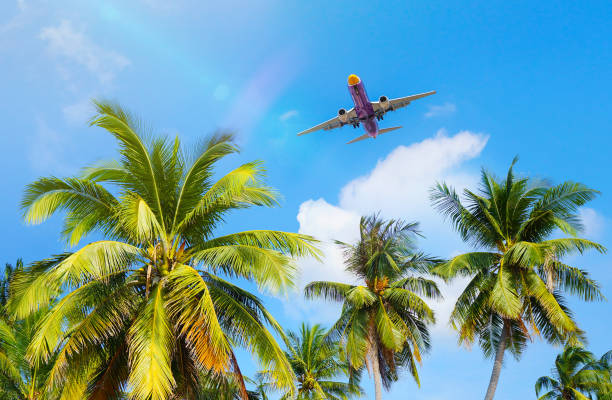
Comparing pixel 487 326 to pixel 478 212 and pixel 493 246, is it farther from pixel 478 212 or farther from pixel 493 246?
pixel 478 212

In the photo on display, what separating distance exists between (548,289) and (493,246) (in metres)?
3.20

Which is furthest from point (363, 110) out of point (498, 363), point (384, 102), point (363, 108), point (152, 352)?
point (152, 352)

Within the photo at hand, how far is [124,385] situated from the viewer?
39.7 feet

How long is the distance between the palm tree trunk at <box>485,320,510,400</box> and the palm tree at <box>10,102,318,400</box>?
12.3m

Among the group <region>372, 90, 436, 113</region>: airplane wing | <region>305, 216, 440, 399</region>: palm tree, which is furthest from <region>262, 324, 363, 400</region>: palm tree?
<region>372, 90, 436, 113</region>: airplane wing

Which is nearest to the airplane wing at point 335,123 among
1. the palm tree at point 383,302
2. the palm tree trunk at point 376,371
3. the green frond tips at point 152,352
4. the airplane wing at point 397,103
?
the airplane wing at point 397,103

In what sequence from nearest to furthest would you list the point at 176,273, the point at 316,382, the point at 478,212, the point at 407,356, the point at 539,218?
the point at 176,273 → the point at 539,218 → the point at 478,212 → the point at 407,356 → the point at 316,382

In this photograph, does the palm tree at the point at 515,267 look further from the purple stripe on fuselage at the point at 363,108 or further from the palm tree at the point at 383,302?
the purple stripe on fuselage at the point at 363,108

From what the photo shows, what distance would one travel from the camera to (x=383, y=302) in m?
25.3

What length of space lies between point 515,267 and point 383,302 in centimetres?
645

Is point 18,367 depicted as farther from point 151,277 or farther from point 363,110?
point 363,110

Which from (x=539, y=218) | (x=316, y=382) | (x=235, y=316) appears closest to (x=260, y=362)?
(x=235, y=316)

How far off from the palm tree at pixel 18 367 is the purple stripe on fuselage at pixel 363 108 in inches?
806

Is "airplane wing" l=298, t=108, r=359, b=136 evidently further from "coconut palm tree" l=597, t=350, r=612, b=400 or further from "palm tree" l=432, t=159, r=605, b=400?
"coconut palm tree" l=597, t=350, r=612, b=400
